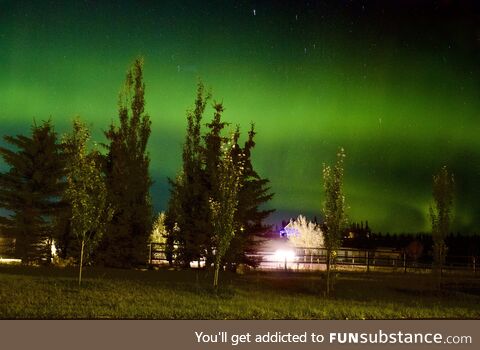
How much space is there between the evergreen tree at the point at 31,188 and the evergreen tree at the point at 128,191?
3644 millimetres

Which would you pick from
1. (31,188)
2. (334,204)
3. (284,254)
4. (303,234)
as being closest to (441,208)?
(334,204)

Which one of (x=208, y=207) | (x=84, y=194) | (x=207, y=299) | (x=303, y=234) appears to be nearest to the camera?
(x=207, y=299)

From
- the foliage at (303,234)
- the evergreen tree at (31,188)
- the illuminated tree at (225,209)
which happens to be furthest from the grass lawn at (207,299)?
the foliage at (303,234)

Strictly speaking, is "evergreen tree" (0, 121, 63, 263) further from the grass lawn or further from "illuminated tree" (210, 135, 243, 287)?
"illuminated tree" (210, 135, 243, 287)

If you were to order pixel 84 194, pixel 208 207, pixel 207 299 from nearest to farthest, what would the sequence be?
1. pixel 207 299
2. pixel 84 194
3. pixel 208 207

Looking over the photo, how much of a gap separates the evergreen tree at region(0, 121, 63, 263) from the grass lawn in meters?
8.40

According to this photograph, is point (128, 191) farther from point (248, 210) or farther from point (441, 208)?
point (441, 208)

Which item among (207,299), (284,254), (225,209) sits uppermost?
(225,209)

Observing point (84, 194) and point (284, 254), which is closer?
point (84, 194)

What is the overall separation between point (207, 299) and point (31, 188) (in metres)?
19.6

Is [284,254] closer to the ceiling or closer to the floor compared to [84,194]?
closer to the floor

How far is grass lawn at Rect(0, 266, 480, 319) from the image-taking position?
16516 mm

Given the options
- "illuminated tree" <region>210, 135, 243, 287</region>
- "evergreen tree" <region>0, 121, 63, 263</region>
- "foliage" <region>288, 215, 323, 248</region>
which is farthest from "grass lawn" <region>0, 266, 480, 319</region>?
"foliage" <region>288, 215, 323, 248</region>

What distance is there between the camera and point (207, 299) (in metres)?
19.4
